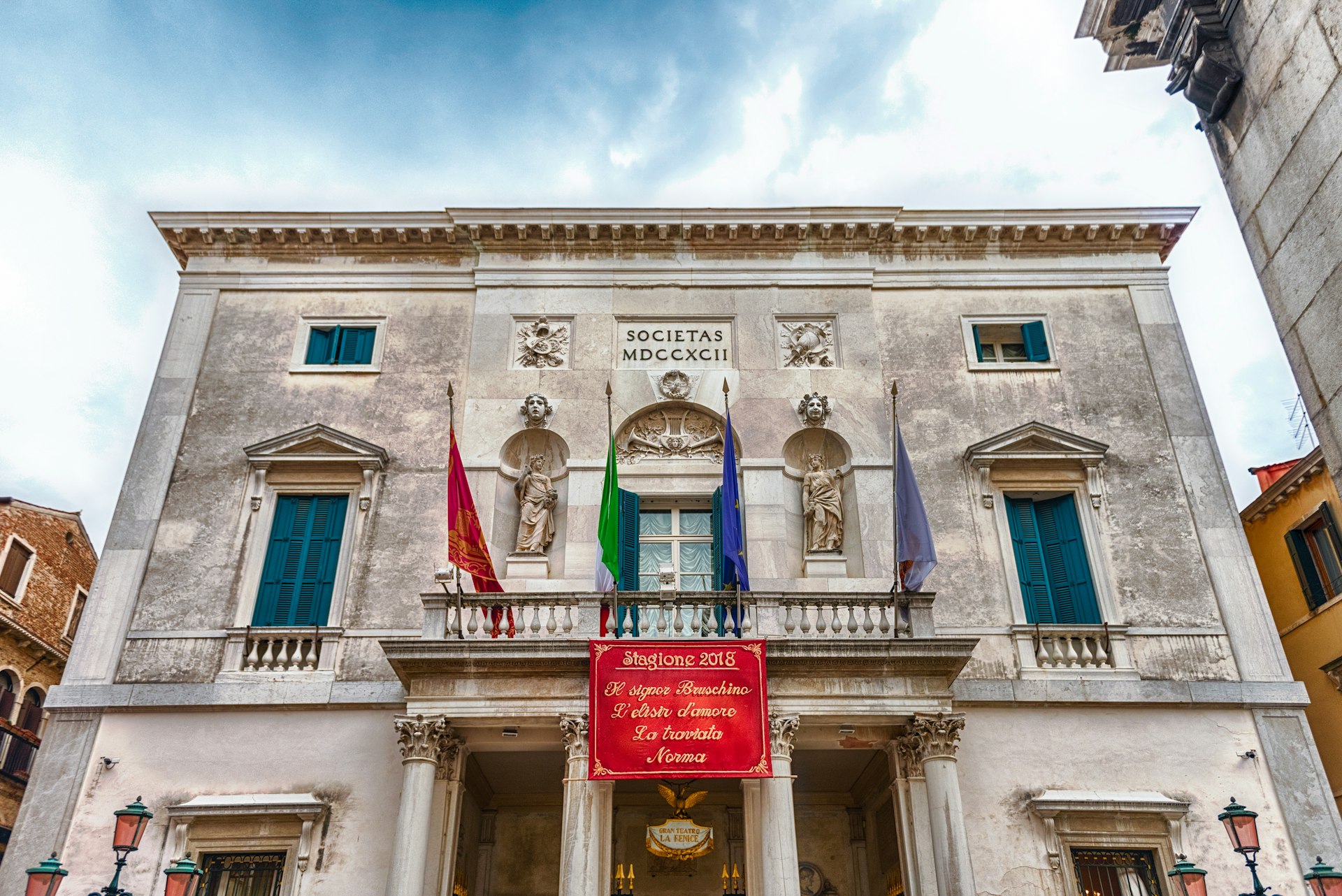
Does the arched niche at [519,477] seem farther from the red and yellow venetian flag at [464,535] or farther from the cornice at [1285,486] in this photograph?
the cornice at [1285,486]

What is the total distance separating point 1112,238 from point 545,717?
13.8m

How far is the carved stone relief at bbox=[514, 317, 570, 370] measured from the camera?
59.9 ft

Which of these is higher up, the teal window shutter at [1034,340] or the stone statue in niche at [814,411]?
the teal window shutter at [1034,340]

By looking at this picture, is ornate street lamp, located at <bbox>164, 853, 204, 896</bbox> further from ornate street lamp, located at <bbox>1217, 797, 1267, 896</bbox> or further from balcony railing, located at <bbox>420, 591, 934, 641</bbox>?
ornate street lamp, located at <bbox>1217, 797, 1267, 896</bbox>

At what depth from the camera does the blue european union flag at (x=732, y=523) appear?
14.6 meters

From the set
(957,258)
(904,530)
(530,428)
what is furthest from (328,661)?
(957,258)

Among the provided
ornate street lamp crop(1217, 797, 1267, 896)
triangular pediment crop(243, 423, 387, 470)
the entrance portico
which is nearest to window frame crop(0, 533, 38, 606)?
triangular pediment crop(243, 423, 387, 470)

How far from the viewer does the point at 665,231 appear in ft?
62.1

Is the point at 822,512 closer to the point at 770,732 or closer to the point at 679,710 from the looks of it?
the point at 770,732

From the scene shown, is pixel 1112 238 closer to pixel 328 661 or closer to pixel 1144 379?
pixel 1144 379

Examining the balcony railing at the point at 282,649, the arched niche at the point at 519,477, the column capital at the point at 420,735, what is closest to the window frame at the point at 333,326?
the arched niche at the point at 519,477

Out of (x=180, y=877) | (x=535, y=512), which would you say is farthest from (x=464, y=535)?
(x=180, y=877)

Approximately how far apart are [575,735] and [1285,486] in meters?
16.2

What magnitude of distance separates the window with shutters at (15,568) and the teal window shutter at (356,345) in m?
12.1
